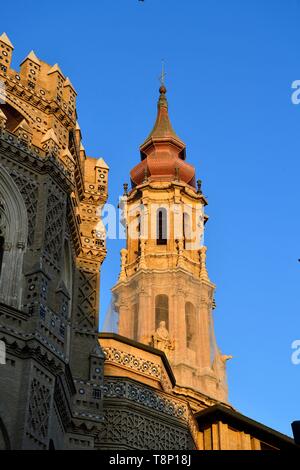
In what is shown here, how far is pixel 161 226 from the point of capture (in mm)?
69375

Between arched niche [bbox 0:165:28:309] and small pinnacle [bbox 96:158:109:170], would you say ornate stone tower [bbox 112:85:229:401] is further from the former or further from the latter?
arched niche [bbox 0:165:28:309]

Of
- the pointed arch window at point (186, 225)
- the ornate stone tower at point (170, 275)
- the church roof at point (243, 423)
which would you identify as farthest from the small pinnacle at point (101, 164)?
the pointed arch window at point (186, 225)

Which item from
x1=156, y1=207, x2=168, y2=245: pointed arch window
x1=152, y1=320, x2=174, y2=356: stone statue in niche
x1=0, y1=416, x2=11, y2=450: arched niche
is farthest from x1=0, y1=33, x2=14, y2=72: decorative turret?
x1=156, y1=207, x2=168, y2=245: pointed arch window

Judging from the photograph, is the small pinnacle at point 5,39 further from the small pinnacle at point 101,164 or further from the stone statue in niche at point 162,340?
the stone statue in niche at point 162,340

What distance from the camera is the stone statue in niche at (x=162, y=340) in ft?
194

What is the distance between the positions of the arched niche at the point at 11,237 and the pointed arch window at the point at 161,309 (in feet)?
137

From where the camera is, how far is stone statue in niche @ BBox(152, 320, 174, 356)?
59.1 meters

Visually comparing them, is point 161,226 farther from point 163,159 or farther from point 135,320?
point 135,320

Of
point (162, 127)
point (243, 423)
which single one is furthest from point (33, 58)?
point (162, 127)

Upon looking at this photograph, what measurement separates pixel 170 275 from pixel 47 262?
4400cm

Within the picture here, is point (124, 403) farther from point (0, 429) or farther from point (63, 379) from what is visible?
point (0, 429)

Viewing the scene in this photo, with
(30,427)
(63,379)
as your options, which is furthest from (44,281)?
(30,427)
